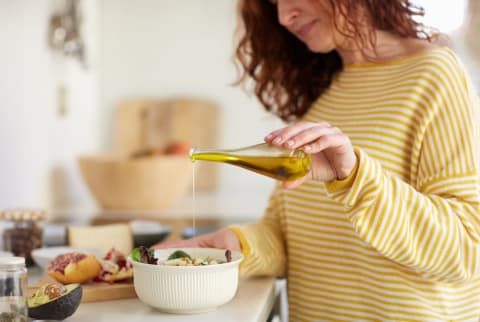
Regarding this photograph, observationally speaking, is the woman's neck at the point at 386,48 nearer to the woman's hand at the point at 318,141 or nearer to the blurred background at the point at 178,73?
the woman's hand at the point at 318,141

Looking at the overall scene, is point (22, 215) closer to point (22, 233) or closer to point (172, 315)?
point (22, 233)

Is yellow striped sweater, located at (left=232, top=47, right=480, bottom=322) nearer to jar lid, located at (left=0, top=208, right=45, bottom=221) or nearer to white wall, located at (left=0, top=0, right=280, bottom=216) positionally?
jar lid, located at (left=0, top=208, right=45, bottom=221)

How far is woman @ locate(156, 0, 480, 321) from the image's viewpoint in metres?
0.94

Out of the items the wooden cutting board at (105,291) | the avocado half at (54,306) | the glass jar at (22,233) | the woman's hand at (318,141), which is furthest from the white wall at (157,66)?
the woman's hand at (318,141)

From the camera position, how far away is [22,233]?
4.47ft

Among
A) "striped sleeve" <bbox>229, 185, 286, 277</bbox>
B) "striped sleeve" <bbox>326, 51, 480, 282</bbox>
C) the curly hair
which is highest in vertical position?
the curly hair

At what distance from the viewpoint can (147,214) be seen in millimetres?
2598

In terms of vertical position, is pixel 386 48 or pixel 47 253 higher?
pixel 386 48

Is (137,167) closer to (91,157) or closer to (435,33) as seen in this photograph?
(91,157)

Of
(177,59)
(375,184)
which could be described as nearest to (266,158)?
(375,184)

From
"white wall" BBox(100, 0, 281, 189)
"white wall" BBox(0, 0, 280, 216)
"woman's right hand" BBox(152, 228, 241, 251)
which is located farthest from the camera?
"white wall" BBox(100, 0, 281, 189)

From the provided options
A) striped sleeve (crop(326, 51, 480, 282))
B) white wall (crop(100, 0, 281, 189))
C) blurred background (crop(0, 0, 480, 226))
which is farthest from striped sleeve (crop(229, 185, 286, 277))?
white wall (crop(100, 0, 281, 189))

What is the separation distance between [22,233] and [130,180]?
1313 millimetres

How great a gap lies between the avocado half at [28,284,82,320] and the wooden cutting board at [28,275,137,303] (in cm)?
10
